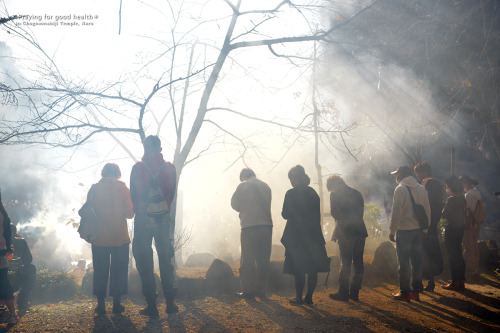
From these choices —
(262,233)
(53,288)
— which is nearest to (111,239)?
(262,233)

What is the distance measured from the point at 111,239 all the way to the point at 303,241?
8.46ft

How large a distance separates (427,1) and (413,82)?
231cm

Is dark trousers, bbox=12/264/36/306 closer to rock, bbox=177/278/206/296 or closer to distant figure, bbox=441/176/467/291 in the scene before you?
rock, bbox=177/278/206/296

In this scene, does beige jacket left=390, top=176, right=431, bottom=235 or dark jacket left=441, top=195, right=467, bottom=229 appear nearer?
beige jacket left=390, top=176, right=431, bottom=235

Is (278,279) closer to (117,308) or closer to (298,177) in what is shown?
(298,177)

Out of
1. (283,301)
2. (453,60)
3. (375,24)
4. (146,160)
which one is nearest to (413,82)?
(453,60)

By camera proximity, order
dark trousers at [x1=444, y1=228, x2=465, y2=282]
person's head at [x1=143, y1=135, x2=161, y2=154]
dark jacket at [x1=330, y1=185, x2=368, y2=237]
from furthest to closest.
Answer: dark trousers at [x1=444, y1=228, x2=465, y2=282] → dark jacket at [x1=330, y1=185, x2=368, y2=237] → person's head at [x1=143, y1=135, x2=161, y2=154]

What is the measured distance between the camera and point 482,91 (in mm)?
10867

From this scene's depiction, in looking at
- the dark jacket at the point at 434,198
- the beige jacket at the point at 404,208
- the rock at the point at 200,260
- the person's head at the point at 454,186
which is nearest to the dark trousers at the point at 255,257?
the beige jacket at the point at 404,208

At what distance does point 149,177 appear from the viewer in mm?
4652

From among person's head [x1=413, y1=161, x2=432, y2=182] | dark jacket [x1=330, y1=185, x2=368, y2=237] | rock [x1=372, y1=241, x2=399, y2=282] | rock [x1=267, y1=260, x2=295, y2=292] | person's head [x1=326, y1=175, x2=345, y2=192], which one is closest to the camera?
dark jacket [x1=330, y1=185, x2=368, y2=237]

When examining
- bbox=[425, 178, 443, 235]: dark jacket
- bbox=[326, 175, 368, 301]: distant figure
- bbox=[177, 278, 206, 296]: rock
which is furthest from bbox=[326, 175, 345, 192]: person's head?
bbox=[177, 278, 206, 296]: rock

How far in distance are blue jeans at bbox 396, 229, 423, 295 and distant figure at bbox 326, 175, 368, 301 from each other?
1.83 ft

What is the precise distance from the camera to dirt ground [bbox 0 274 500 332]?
410 cm
